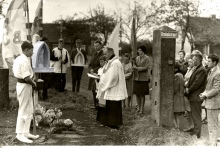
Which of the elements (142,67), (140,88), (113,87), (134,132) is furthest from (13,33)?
(140,88)

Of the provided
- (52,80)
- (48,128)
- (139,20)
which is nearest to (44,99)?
(52,80)

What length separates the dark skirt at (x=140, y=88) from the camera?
979 centimetres

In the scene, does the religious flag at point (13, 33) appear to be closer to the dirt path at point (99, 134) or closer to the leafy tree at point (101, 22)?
the dirt path at point (99, 134)

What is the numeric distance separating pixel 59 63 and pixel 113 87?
4.45 m

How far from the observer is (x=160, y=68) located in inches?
285

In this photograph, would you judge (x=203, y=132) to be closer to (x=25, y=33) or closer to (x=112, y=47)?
(x=112, y=47)

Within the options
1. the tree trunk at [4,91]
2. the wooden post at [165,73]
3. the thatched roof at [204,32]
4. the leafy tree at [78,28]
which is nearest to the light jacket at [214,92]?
the wooden post at [165,73]

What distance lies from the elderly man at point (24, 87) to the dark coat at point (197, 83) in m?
3.07

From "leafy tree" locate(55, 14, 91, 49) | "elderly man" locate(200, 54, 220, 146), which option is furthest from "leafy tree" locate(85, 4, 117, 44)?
"elderly man" locate(200, 54, 220, 146)

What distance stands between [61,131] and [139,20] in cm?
1140

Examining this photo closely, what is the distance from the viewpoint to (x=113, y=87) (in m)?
7.98

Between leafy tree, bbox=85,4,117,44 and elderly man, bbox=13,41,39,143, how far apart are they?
1695 cm

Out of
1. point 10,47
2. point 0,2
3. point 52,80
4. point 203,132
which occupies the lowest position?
point 203,132

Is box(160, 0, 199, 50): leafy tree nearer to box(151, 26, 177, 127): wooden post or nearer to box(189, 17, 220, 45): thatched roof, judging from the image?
box(189, 17, 220, 45): thatched roof
